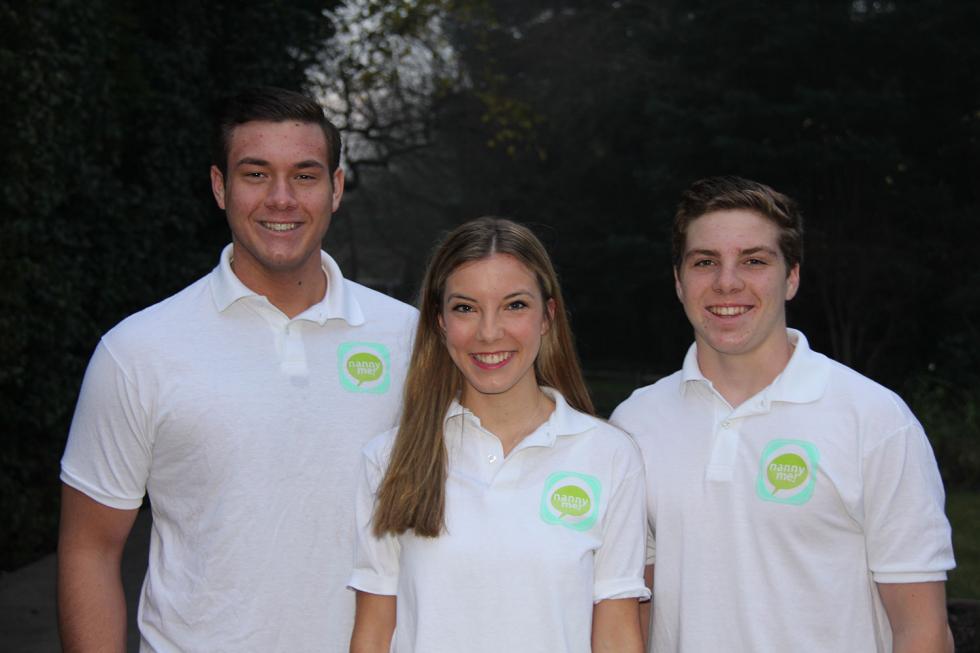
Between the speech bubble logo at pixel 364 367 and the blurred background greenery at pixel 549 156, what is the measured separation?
3.48 feet

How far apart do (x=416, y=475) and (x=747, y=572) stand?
0.86 metres

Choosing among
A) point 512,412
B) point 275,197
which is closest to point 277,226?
point 275,197

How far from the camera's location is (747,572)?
8.95ft

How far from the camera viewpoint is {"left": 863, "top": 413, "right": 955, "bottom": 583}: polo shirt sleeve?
2.69 meters

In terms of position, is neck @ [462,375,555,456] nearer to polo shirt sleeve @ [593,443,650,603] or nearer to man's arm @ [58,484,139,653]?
polo shirt sleeve @ [593,443,650,603]

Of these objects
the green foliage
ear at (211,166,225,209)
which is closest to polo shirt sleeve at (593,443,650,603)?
ear at (211,166,225,209)

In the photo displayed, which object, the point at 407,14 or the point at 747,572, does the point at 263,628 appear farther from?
the point at 407,14

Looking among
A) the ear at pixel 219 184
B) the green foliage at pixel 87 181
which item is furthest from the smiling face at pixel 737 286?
the green foliage at pixel 87 181

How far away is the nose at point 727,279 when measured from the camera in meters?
2.89

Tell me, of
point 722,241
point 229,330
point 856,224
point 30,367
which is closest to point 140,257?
point 30,367

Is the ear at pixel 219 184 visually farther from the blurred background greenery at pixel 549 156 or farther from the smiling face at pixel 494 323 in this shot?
the blurred background greenery at pixel 549 156

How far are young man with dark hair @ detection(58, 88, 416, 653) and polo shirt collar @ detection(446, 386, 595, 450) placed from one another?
0.25 metres

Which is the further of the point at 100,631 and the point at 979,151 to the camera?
the point at 979,151

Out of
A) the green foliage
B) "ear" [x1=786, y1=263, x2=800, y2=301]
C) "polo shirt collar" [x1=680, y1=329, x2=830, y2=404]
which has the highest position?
the green foliage
